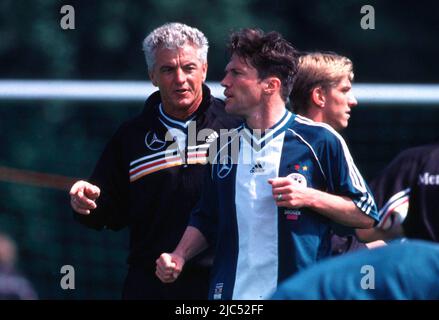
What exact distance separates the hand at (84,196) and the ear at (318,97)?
99 centimetres

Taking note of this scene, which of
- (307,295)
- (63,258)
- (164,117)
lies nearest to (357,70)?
(63,258)

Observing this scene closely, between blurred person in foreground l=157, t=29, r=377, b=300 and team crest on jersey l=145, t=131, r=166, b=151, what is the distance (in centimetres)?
46

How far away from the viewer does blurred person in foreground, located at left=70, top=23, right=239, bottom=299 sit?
633 cm

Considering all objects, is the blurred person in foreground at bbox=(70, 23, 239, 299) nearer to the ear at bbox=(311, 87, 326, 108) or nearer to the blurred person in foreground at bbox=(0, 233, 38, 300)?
the ear at bbox=(311, 87, 326, 108)

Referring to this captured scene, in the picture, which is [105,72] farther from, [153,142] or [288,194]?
[288,194]

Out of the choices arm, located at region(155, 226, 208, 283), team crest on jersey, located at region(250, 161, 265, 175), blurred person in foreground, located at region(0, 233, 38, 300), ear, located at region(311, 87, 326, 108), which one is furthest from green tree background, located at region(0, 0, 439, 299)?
team crest on jersey, located at region(250, 161, 265, 175)

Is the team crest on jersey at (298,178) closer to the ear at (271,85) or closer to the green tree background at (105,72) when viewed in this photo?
the ear at (271,85)

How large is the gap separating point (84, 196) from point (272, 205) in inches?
33.0

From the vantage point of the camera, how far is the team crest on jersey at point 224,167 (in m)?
5.94

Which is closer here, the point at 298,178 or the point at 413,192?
the point at 298,178

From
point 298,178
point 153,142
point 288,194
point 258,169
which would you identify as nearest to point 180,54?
point 153,142

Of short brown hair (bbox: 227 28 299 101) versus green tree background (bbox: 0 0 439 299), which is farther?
green tree background (bbox: 0 0 439 299)

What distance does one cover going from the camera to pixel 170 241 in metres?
6.34

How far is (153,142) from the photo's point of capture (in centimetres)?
645
